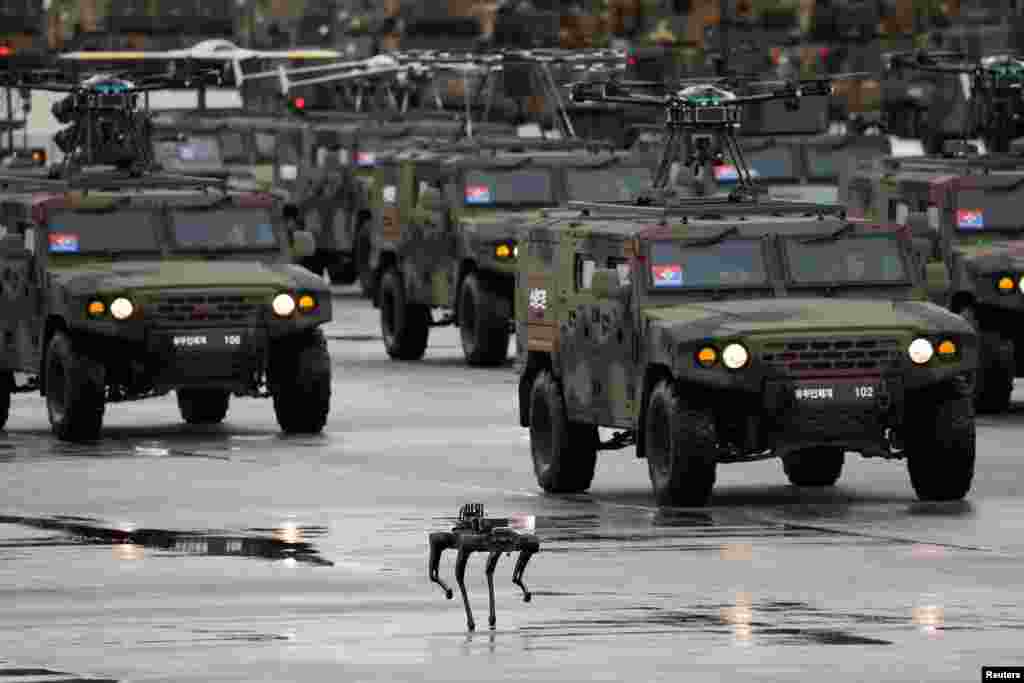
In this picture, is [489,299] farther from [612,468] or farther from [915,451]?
[915,451]

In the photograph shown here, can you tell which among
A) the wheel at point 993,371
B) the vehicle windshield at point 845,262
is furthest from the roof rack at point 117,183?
the vehicle windshield at point 845,262

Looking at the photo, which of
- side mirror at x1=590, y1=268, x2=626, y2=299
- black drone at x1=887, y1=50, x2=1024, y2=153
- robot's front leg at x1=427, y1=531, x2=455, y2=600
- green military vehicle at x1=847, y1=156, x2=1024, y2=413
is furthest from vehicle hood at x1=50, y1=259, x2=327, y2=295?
robot's front leg at x1=427, y1=531, x2=455, y2=600

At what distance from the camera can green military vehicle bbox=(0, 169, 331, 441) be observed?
26203 mm

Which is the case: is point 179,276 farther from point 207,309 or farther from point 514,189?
point 514,189

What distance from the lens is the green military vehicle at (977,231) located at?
28.6 meters

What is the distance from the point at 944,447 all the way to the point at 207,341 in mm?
7211

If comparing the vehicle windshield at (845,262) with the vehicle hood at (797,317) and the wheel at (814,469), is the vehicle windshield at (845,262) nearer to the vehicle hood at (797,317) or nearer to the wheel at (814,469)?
the vehicle hood at (797,317)

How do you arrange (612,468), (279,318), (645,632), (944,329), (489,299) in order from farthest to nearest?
(489,299) < (279,318) < (612,468) < (944,329) < (645,632)

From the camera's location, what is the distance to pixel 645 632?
14773mm

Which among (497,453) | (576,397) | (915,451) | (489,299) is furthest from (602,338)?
(489,299)

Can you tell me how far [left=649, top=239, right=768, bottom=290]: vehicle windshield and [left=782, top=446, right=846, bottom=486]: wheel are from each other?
4.52 ft

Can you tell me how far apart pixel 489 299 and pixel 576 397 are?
13126 mm

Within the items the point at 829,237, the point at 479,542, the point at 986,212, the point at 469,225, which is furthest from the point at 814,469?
the point at 469,225

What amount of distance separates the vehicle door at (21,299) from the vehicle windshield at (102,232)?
176 millimetres
